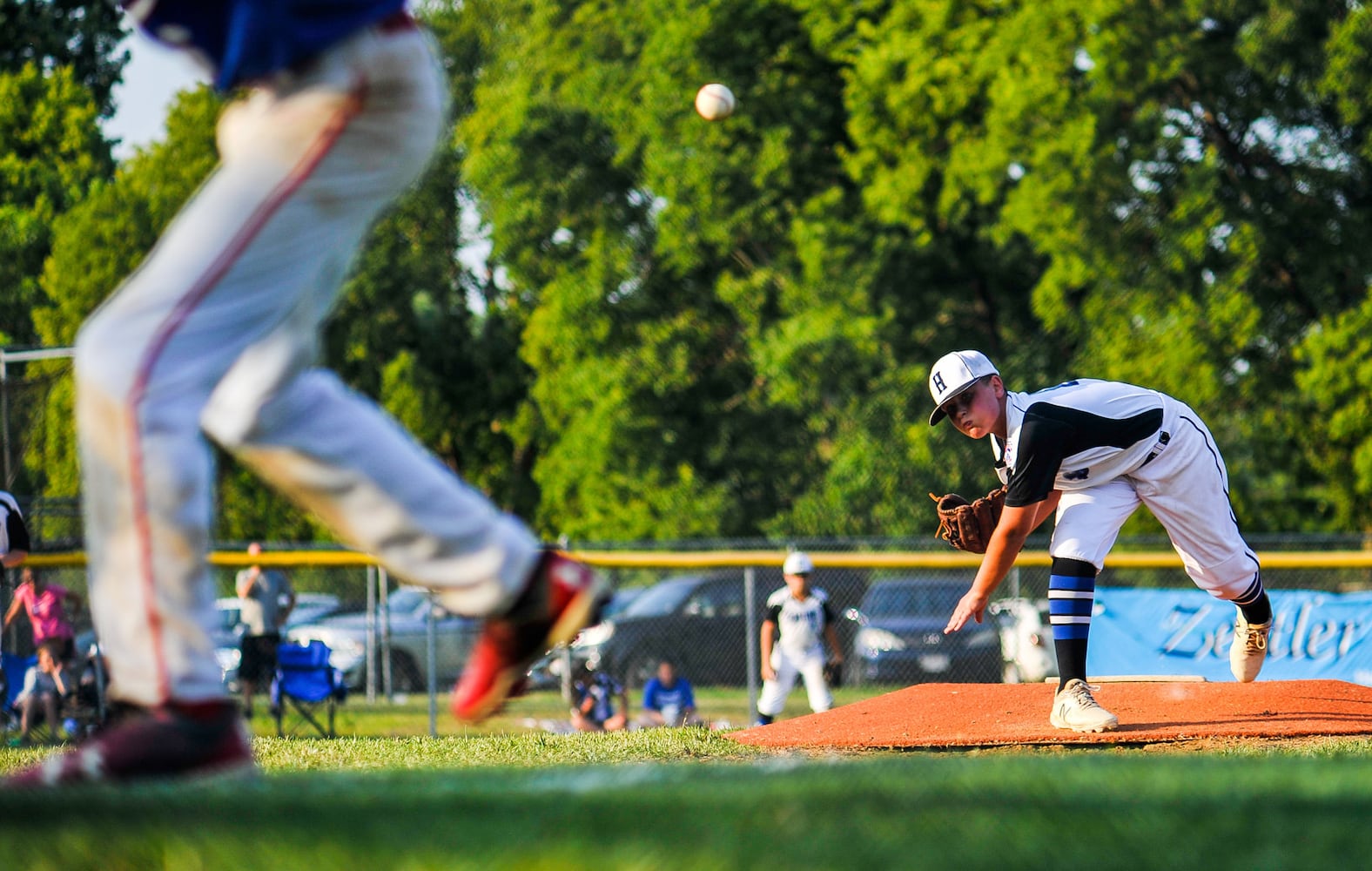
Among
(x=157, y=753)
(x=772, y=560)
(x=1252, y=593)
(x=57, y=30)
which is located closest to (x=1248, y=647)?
(x=1252, y=593)

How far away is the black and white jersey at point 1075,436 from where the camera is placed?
6.84 meters

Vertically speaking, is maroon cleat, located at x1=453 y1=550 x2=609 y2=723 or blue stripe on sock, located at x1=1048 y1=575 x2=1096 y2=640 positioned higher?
maroon cleat, located at x1=453 y1=550 x2=609 y2=723

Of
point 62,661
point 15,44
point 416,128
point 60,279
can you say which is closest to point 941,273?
point 15,44

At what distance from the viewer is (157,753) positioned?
273 cm

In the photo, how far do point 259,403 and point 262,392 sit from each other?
24 mm

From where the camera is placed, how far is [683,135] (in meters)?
31.6

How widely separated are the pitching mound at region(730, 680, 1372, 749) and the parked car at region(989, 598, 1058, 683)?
403 inches

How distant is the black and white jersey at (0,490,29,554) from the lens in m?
9.58

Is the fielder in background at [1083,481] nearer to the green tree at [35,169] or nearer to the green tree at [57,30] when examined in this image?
the green tree at [57,30]

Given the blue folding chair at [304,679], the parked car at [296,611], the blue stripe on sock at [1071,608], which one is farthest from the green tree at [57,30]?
the blue stripe on sock at [1071,608]

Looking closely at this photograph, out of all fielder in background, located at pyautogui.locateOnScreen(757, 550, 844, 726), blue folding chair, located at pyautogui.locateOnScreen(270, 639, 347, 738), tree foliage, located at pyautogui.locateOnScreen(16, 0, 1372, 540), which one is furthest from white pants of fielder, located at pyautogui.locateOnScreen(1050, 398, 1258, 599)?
tree foliage, located at pyautogui.locateOnScreen(16, 0, 1372, 540)

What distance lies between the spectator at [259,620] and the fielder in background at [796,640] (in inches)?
208

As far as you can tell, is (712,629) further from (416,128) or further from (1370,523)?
(416,128)

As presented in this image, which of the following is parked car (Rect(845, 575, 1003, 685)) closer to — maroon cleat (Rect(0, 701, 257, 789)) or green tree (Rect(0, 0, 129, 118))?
green tree (Rect(0, 0, 129, 118))
